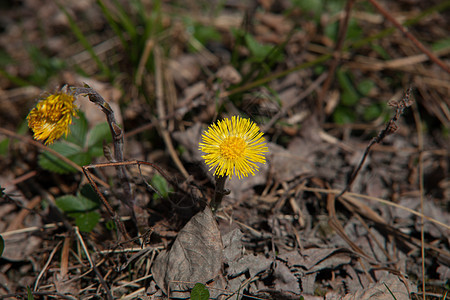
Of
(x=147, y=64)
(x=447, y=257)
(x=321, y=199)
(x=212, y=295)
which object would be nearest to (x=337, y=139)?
(x=321, y=199)

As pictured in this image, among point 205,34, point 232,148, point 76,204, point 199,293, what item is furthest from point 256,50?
point 199,293

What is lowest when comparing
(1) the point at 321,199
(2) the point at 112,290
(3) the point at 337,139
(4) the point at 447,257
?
(2) the point at 112,290

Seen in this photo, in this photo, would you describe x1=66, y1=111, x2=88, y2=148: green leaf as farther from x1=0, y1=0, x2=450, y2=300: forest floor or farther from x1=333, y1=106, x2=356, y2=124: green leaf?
x1=333, y1=106, x2=356, y2=124: green leaf

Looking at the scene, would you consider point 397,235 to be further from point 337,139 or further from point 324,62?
point 324,62

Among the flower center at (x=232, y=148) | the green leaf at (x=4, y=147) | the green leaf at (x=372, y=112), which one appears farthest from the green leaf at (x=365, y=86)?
the green leaf at (x=4, y=147)

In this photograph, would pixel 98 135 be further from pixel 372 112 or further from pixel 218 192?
pixel 372 112

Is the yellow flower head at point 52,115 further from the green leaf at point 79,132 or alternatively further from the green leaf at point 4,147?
the green leaf at point 4,147
